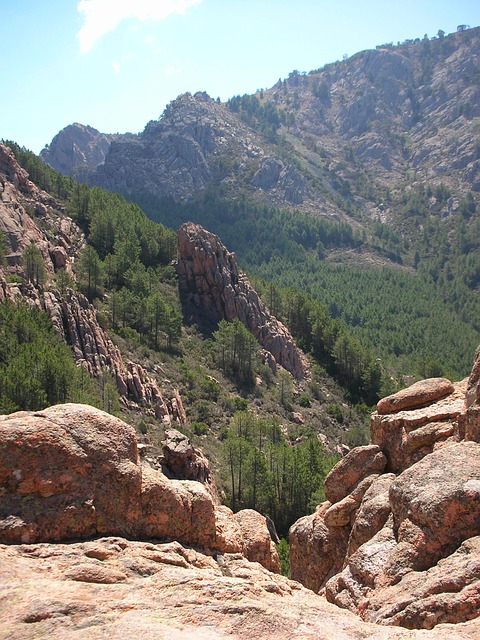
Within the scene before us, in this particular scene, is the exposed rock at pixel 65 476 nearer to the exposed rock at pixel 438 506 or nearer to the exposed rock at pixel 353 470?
the exposed rock at pixel 438 506

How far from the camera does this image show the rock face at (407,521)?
11.9m

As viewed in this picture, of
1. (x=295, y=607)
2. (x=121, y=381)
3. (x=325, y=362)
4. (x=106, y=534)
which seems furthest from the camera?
(x=325, y=362)

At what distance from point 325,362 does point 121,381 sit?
188 ft

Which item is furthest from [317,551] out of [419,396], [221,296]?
[221,296]

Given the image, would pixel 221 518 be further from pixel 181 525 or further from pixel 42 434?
pixel 42 434

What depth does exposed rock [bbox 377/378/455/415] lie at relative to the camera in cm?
2253

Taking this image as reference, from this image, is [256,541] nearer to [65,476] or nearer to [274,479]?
[65,476]

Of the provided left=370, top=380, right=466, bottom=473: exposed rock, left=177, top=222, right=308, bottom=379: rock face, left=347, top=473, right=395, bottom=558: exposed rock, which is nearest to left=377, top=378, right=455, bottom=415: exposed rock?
left=370, top=380, right=466, bottom=473: exposed rock

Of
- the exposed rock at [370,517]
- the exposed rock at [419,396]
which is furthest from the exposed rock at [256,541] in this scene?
the exposed rock at [419,396]

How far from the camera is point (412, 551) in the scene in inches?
548

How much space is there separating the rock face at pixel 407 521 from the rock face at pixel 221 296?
8302 cm

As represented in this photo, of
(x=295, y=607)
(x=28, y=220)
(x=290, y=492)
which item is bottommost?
(x=295, y=607)

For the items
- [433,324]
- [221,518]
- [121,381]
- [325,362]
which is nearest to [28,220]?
[121,381]

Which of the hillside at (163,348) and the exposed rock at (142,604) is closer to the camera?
the exposed rock at (142,604)
